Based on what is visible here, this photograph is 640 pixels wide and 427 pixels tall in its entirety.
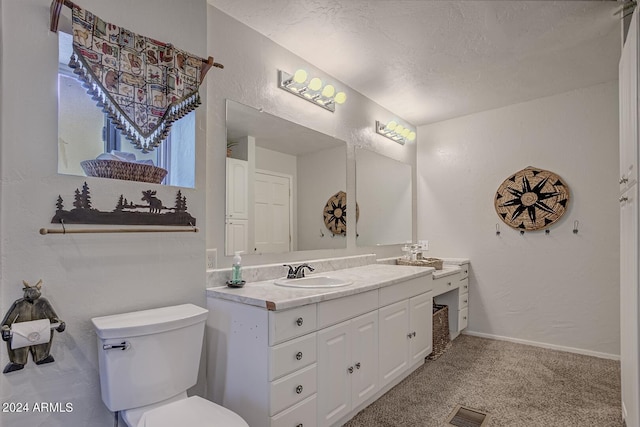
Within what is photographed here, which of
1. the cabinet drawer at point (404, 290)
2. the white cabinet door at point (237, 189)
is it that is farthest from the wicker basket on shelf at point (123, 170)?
the cabinet drawer at point (404, 290)

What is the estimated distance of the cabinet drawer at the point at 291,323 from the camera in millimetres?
1461

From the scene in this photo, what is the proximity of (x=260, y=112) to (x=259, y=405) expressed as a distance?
5.38 feet

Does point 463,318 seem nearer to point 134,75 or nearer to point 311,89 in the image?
point 311,89

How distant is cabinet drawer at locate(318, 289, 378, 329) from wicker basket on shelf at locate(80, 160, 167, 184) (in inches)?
39.9

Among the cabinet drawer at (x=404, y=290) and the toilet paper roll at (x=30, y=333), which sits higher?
the toilet paper roll at (x=30, y=333)

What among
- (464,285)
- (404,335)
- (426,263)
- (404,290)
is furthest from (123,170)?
(464,285)

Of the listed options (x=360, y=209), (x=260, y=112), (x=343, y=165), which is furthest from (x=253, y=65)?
(x=360, y=209)

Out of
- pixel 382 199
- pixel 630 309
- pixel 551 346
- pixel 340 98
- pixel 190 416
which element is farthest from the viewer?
pixel 382 199

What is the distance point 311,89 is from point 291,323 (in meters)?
Result: 1.66

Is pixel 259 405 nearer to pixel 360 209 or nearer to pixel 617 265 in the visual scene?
pixel 360 209

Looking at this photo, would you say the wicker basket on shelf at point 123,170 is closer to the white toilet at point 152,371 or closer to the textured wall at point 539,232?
the white toilet at point 152,371

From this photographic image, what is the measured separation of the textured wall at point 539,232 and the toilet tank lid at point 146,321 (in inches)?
118

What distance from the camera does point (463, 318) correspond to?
3.45 meters

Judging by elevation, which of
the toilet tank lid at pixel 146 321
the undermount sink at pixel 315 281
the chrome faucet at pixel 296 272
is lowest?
the toilet tank lid at pixel 146 321
